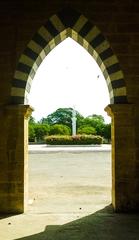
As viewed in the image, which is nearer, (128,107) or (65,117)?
(128,107)

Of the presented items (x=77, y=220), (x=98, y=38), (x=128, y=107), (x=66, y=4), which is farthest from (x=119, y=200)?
(x=66, y=4)

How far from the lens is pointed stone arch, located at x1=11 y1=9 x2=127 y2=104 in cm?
715

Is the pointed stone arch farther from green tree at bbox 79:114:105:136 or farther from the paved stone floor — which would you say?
green tree at bbox 79:114:105:136

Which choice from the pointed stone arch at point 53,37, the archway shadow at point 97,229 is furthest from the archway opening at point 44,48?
the archway shadow at point 97,229

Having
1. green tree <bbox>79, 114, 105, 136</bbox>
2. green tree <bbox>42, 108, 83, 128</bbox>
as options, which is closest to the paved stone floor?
green tree <bbox>79, 114, 105, 136</bbox>

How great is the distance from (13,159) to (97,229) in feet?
6.76

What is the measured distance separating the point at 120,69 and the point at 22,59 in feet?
5.71

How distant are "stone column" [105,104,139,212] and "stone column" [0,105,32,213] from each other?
1585 mm

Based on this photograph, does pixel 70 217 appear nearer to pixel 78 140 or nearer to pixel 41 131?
pixel 78 140

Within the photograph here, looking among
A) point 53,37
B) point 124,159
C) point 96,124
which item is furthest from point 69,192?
point 96,124

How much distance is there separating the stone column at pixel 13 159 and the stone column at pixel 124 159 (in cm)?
159

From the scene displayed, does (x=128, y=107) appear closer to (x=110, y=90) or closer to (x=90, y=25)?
(x=110, y=90)

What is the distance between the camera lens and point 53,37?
7.32 meters

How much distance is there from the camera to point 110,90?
7391mm
